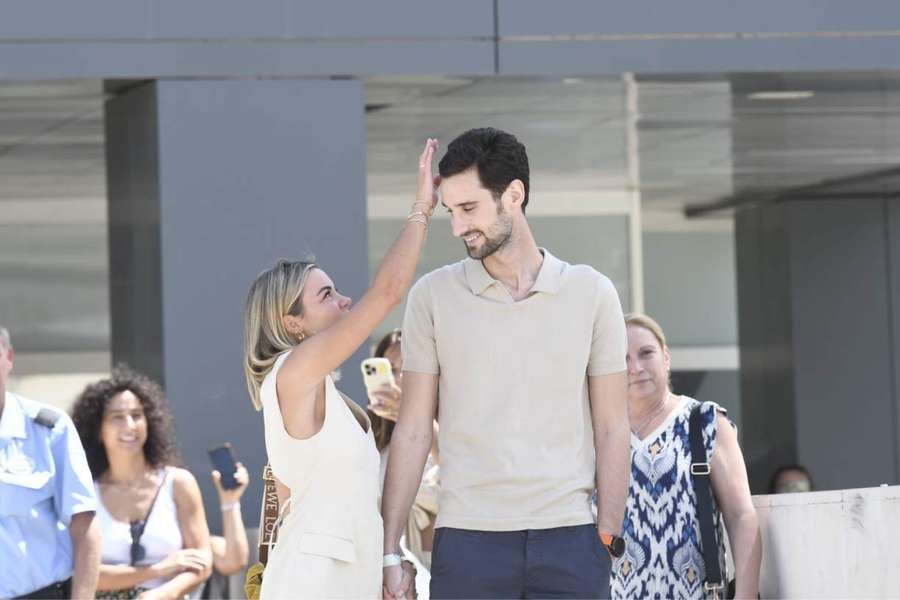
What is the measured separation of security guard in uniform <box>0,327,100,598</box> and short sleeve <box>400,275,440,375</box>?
1.86 meters

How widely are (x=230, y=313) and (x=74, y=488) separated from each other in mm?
2021

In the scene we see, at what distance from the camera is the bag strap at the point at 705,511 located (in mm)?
4805

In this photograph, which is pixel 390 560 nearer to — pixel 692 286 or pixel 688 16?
pixel 688 16

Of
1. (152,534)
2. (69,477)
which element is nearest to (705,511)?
(69,477)

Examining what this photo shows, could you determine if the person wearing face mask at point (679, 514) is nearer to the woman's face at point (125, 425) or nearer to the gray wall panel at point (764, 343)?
the woman's face at point (125, 425)

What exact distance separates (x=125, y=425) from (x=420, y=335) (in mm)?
3207

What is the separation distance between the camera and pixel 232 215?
757cm

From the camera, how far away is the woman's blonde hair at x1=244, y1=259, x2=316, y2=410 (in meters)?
4.35

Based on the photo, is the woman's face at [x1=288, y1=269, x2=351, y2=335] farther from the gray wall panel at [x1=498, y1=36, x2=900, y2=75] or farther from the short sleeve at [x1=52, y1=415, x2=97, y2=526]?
the gray wall panel at [x1=498, y1=36, x2=900, y2=75]

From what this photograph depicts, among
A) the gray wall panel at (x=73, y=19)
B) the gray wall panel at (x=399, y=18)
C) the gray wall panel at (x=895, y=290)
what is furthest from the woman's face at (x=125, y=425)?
the gray wall panel at (x=895, y=290)

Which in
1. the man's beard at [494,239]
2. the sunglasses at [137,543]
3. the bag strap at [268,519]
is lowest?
the sunglasses at [137,543]

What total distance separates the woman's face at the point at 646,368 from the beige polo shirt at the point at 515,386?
2.74 ft

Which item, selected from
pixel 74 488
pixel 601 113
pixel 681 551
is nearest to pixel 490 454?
pixel 681 551

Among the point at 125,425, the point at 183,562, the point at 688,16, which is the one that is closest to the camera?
the point at 183,562
